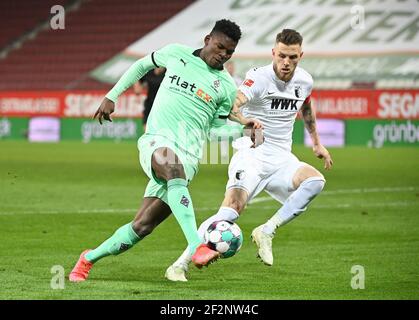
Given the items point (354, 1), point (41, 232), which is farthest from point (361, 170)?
point (354, 1)

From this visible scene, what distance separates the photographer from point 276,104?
354 inches

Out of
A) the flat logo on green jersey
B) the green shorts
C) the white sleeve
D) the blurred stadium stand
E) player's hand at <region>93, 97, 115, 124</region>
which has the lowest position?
the green shorts

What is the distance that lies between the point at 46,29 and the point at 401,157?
2116 centimetres

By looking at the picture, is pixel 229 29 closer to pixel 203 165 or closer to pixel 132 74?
pixel 132 74

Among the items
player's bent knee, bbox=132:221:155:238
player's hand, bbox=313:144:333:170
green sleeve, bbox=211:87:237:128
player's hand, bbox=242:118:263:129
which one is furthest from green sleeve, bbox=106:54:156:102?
player's hand, bbox=313:144:333:170

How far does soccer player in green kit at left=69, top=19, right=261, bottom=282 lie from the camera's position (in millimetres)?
7371

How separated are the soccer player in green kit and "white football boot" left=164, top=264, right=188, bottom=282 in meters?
0.41

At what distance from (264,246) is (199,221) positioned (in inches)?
135

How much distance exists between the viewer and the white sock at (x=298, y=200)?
877 centimetres

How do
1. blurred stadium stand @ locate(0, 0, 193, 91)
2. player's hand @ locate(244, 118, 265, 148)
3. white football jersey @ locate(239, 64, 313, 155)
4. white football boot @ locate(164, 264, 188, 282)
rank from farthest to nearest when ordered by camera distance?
blurred stadium stand @ locate(0, 0, 193, 91) → white football jersey @ locate(239, 64, 313, 155) → white football boot @ locate(164, 264, 188, 282) → player's hand @ locate(244, 118, 265, 148)

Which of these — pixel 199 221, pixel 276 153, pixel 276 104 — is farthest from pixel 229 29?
pixel 199 221

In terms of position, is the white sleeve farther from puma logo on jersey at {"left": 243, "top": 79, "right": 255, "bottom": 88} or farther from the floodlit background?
the floodlit background

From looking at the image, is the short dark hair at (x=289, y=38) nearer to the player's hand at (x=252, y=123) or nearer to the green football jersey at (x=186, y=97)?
the green football jersey at (x=186, y=97)

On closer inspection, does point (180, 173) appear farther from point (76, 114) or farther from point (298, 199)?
point (76, 114)
